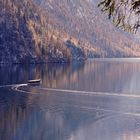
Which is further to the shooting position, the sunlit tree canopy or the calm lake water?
the calm lake water

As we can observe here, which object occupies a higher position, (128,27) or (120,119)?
(128,27)

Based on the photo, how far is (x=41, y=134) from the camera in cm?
4888

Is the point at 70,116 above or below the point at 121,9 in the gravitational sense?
below

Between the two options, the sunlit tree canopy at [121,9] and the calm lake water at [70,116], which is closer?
the sunlit tree canopy at [121,9]

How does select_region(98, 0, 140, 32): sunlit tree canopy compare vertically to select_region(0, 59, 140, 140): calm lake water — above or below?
above

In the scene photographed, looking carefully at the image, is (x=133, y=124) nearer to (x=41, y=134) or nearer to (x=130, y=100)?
(x=41, y=134)

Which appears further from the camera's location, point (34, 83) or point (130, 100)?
point (34, 83)

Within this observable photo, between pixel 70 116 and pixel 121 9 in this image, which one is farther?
pixel 70 116

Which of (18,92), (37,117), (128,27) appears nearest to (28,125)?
(37,117)

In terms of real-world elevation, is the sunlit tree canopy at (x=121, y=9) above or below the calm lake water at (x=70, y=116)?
above

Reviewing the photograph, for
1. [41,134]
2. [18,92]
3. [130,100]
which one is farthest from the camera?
[18,92]

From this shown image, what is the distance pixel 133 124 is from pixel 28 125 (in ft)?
44.4

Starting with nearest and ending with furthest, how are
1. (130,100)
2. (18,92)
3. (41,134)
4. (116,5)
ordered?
(116,5) → (41,134) → (130,100) → (18,92)

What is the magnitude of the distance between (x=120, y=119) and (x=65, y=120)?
766 cm
